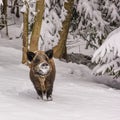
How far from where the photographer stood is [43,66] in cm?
Answer: 931

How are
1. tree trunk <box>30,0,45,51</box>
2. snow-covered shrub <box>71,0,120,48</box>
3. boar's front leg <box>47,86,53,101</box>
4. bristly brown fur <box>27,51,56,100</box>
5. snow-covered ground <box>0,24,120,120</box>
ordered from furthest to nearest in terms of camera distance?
1. snow-covered shrub <box>71,0,120,48</box>
2. tree trunk <box>30,0,45,51</box>
3. boar's front leg <box>47,86,53,101</box>
4. bristly brown fur <box>27,51,56,100</box>
5. snow-covered ground <box>0,24,120,120</box>

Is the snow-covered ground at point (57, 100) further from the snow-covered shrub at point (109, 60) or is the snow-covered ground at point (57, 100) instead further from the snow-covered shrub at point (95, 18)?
the snow-covered shrub at point (95, 18)

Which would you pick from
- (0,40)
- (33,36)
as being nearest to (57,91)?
(33,36)

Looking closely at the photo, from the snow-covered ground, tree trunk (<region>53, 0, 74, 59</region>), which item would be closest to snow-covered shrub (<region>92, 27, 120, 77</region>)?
the snow-covered ground

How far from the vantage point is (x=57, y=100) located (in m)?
10.1

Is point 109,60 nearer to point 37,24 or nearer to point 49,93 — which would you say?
point 37,24

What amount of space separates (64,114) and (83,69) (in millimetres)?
9518

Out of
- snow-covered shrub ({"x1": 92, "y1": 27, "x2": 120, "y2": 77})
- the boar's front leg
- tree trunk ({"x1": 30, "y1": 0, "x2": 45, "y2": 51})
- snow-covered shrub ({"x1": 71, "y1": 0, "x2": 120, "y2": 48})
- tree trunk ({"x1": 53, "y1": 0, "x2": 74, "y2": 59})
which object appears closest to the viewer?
the boar's front leg

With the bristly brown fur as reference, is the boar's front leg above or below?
below

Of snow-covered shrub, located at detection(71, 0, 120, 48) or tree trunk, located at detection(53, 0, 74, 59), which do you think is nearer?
tree trunk, located at detection(53, 0, 74, 59)

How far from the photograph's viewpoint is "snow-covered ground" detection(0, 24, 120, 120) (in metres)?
Result: 8.23

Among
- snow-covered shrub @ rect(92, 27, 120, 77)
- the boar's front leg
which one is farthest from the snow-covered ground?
snow-covered shrub @ rect(92, 27, 120, 77)

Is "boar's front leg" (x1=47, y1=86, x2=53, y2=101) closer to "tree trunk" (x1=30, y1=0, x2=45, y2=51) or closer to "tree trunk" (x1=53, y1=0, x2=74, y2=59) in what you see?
"tree trunk" (x1=30, y1=0, x2=45, y2=51)

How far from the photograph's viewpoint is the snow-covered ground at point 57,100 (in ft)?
27.0
